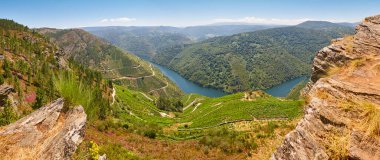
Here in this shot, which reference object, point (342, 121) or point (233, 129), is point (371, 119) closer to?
point (342, 121)

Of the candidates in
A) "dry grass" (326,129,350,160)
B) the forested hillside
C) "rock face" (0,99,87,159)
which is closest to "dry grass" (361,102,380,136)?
"dry grass" (326,129,350,160)

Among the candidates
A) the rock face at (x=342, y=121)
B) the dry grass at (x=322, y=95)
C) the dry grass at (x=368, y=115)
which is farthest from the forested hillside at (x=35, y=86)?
the dry grass at (x=368, y=115)

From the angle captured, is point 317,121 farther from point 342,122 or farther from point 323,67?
point 323,67

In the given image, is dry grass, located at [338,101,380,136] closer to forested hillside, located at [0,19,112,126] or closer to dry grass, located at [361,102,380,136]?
dry grass, located at [361,102,380,136]

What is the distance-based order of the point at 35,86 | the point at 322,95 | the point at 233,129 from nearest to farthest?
the point at 322,95 → the point at 233,129 → the point at 35,86

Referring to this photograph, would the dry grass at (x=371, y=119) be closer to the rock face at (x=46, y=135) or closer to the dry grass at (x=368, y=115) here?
the dry grass at (x=368, y=115)

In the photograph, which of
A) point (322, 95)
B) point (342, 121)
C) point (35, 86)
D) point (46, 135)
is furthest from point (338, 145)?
point (35, 86)
